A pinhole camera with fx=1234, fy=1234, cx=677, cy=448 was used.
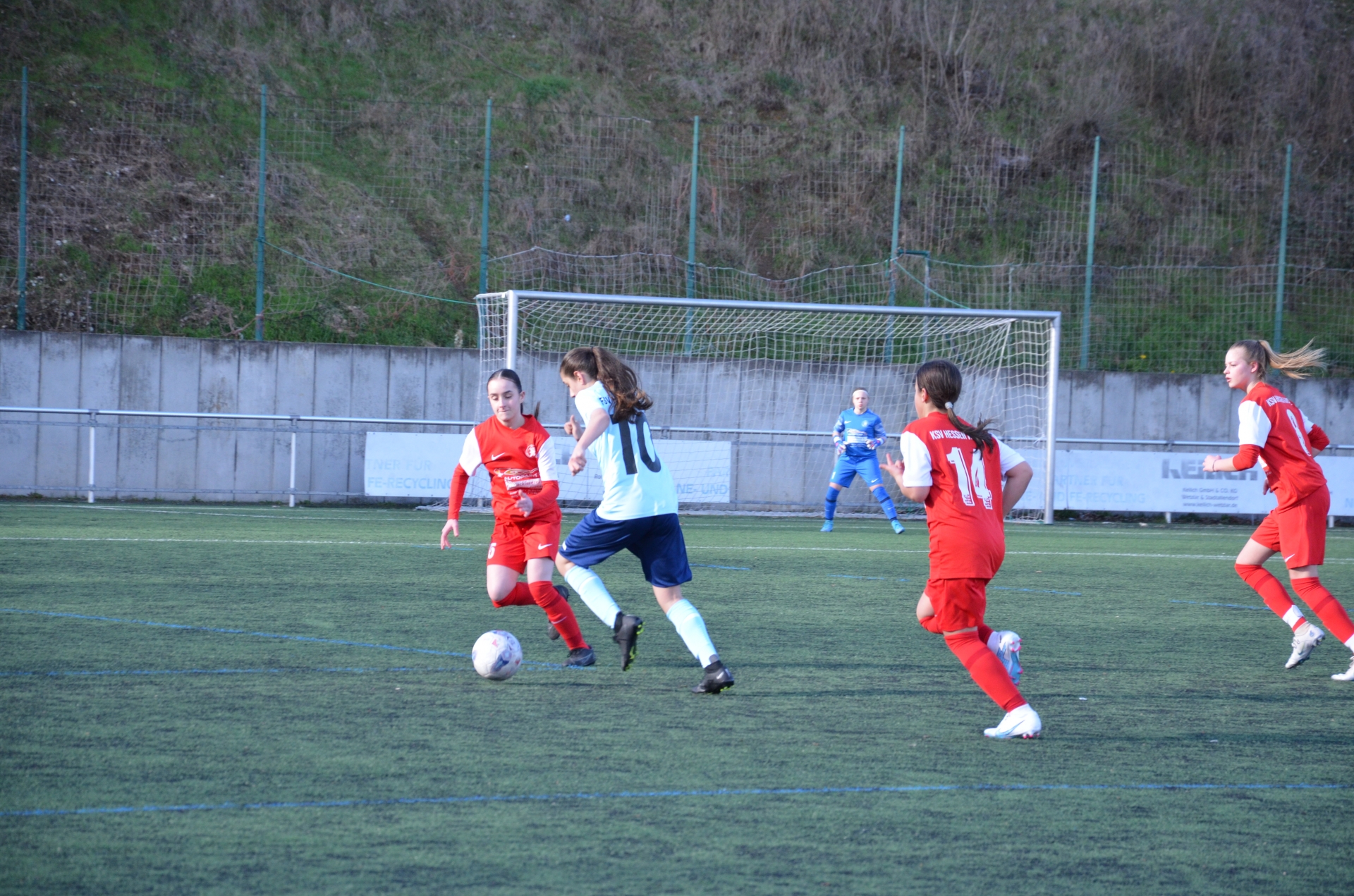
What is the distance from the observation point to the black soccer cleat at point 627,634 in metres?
5.28

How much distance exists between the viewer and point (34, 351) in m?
16.0

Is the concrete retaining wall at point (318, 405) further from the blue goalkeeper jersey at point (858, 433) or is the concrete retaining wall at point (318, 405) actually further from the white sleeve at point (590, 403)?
the white sleeve at point (590, 403)

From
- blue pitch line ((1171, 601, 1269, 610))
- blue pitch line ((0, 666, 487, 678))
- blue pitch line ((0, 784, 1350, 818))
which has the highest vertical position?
blue pitch line ((0, 784, 1350, 818))

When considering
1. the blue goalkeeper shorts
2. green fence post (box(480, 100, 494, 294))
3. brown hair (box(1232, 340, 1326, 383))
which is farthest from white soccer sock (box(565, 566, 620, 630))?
green fence post (box(480, 100, 494, 294))

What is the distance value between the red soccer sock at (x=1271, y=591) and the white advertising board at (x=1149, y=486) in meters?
10.7

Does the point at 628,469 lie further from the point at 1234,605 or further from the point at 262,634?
the point at 1234,605

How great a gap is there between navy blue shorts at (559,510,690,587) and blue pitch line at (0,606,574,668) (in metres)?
0.72

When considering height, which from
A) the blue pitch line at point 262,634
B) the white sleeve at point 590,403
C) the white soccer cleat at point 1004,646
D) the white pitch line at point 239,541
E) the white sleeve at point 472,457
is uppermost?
the white sleeve at point 590,403

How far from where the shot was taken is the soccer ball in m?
5.15

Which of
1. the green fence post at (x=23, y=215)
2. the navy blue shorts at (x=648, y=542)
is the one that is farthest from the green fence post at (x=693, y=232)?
the navy blue shorts at (x=648, y=542)

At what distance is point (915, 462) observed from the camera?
4320mm

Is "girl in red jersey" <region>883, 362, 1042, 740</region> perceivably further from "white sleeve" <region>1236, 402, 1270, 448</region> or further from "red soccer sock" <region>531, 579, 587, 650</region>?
"white sleeve" <region>1236, 402, 1270, 448</region>

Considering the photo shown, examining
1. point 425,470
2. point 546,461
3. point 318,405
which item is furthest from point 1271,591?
point 318,405

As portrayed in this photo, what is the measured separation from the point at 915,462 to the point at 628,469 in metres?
1.37
